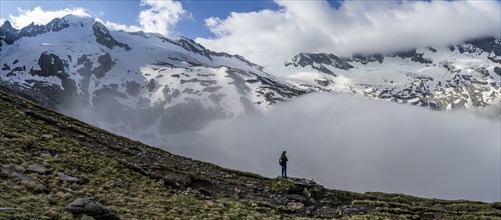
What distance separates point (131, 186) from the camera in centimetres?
3694

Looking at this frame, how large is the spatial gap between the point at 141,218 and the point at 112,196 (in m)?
5.12

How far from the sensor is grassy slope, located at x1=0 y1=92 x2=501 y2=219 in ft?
95.2

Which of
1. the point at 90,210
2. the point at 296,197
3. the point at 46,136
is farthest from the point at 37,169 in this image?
the point at 296,197

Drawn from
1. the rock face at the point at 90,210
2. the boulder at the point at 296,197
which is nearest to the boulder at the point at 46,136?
the rock face at the point at 90,210

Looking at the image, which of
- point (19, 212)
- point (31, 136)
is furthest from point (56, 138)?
point (19, 212)

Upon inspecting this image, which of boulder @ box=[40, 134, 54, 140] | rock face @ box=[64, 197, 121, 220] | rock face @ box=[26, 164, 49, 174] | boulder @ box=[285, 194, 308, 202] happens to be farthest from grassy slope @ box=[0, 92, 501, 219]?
boulder @ box=[285, 194, 308, 202]

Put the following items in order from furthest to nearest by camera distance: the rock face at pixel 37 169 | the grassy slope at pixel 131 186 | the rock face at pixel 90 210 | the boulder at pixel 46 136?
the boulder at pixel 46 136 → the rock face at pixel 37 169 → the grassy slope at pixel 131 186 → the rock face at pixel 90 210

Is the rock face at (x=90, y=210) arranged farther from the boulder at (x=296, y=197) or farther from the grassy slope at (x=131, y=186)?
the boulder at (x=296, y=197)

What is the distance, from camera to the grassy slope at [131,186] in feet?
95.2

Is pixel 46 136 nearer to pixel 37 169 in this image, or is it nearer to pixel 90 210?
pixel 37 169

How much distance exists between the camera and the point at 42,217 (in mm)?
23344

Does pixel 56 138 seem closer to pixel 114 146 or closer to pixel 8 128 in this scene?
pixel 8 128

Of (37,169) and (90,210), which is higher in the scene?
(37,169)

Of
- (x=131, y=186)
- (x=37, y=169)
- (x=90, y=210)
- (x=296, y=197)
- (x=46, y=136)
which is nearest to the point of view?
(x=90, y=210)
